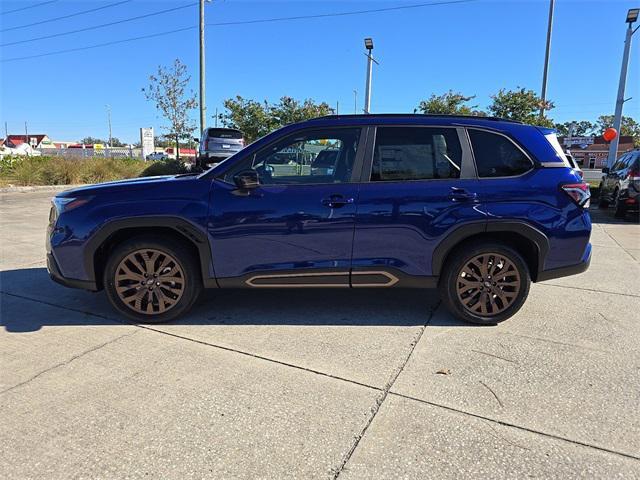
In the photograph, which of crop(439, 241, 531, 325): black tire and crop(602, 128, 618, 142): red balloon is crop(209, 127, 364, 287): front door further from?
crop(602, 128, 618, 142): red balloon

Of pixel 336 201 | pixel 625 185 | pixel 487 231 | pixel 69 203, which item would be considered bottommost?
pixel 487 231

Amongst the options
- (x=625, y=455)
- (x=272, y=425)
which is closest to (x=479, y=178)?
(x=625, y=455)

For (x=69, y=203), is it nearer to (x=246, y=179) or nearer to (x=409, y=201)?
(x=246, y=179)

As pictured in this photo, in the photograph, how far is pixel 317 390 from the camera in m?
3.04

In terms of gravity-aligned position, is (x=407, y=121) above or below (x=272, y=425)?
above

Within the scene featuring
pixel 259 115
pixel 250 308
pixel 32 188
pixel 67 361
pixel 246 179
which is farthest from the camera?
pixel 259 115

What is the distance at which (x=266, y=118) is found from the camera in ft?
108

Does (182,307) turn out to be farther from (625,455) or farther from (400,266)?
(625,455)

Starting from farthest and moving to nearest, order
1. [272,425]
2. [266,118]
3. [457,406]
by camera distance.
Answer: [266,118], [457,406], [272,425]

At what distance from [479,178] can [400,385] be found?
196cm

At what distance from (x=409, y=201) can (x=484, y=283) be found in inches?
41.2

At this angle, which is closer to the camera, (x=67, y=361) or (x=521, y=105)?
(x=67, y=361)

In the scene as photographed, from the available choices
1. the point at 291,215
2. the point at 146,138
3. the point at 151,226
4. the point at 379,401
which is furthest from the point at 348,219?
the point at 146,138

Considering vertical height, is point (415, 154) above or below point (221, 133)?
below
